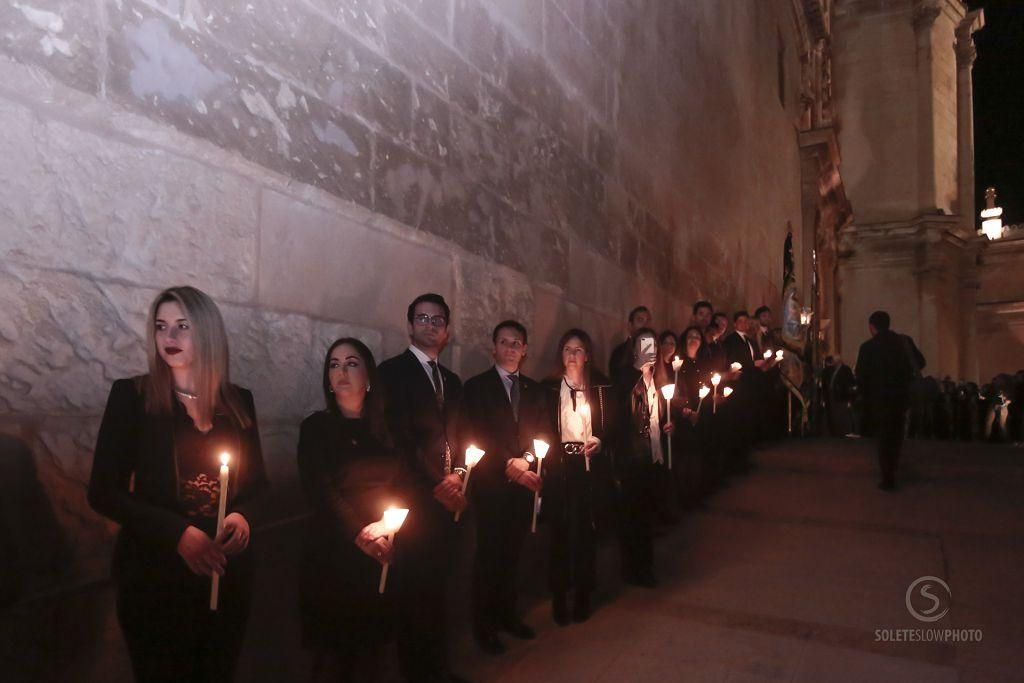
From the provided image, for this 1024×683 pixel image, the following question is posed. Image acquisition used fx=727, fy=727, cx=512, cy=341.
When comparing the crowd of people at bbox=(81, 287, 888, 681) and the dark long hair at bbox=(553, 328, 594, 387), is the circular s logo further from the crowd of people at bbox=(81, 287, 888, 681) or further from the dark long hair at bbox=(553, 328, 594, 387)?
the dark long hair at bbox=(553, 328, 594, 387)

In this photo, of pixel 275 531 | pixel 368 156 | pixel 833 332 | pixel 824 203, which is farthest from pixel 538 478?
pixel 833 332

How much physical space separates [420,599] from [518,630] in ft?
3.30

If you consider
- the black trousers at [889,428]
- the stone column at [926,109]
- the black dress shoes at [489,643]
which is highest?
the stone column at [926,109]

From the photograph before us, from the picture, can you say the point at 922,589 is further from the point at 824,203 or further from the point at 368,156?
the point at 824,203

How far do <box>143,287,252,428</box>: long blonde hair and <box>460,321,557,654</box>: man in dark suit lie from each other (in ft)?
5.61

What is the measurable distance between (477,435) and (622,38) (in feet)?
15.7

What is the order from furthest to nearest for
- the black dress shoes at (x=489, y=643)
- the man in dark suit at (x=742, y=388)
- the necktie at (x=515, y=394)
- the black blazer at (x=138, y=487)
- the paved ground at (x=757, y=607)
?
the man in dark suit at (x=742, y=388) → the necktie at (x=515, y=394) → the black dress shoes at (x=489, y=643) → the paved ground at (x=757, y=607) → the black blazer at (x=138, y=487)

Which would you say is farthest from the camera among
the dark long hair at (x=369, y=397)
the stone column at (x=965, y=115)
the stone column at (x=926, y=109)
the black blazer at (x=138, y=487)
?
the stone column at (x=965, y=115)

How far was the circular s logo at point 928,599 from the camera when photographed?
4.26 metres

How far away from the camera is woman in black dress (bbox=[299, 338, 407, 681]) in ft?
8.70

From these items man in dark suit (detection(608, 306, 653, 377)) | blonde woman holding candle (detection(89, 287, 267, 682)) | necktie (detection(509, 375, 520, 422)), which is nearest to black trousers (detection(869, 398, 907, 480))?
man in dark suit (detection(608, 306, 653, 377))

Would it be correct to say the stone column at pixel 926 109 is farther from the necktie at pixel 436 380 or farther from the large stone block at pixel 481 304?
the necktie at pixel 436 380

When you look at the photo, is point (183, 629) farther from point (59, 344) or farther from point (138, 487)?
point (59, 344)

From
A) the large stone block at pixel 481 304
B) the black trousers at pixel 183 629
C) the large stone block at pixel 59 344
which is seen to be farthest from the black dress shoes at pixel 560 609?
the large stone block at pixel 59 344
